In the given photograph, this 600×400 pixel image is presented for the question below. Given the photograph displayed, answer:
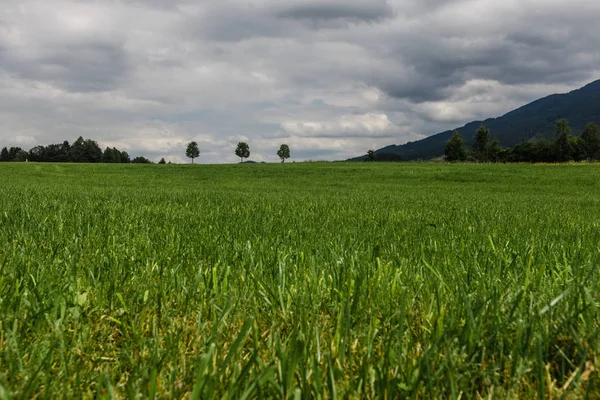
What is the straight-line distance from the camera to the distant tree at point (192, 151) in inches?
6137

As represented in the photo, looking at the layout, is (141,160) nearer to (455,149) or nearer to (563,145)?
(455,149)

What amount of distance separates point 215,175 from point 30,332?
152 ft

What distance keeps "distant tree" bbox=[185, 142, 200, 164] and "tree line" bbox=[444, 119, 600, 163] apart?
88677 mm

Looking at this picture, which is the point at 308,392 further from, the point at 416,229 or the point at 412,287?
the point at 416,229

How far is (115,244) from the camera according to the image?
3684mm

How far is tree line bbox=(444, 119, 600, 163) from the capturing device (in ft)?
449

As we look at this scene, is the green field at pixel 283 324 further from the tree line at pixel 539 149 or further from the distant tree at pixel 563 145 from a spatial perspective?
the distant tree at pixel 563 145

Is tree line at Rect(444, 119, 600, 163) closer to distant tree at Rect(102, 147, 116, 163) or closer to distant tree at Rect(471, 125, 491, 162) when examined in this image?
distant tree at Rect(471, 125, 491, 162)

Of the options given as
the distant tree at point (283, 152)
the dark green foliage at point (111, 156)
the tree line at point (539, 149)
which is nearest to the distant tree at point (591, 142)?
the tree line at point (539, 149)

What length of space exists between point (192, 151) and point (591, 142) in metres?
147

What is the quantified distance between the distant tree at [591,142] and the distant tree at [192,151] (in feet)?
461

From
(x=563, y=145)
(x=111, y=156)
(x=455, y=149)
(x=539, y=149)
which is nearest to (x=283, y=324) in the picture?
(x=455, y=149)

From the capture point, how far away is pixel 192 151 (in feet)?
511

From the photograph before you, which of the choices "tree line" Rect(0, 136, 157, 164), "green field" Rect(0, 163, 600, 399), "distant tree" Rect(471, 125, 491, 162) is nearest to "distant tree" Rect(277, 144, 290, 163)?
"tree line" Rect(0, 136, 157, 164)
